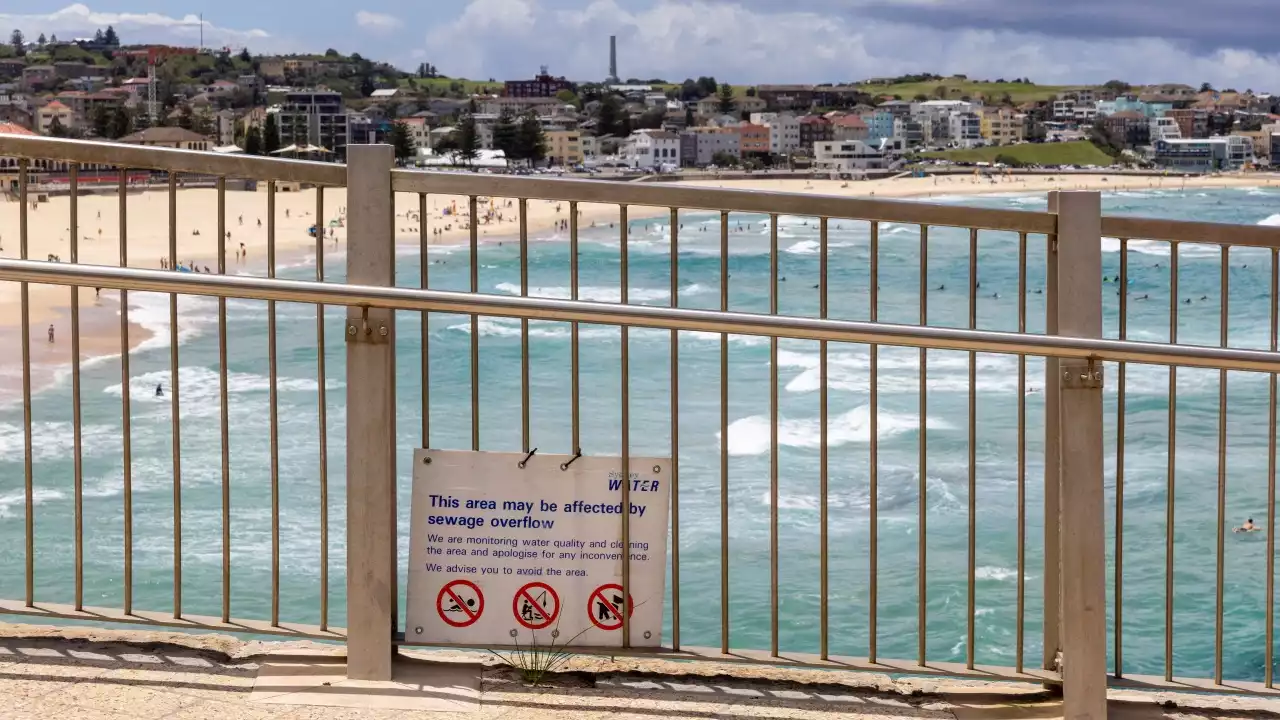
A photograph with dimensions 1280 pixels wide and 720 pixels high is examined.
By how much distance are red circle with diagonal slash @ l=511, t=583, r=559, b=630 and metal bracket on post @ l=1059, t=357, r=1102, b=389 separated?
1.15 meters

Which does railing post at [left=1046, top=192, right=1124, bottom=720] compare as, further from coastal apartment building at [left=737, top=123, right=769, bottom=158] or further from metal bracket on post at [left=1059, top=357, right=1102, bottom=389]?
coastal apartment building at [left=737, top=123, right=769, bottom=158]

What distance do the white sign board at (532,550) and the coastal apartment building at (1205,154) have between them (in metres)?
178

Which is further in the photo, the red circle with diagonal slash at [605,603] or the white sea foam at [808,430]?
the white sea foam at [808,430]

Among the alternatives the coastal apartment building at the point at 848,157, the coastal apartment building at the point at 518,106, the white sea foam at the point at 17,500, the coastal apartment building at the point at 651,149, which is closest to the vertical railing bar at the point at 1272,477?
the white sea foam at the point at 17,500

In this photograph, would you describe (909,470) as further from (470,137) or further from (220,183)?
(470,137)

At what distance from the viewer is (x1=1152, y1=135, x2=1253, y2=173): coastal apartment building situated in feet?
570

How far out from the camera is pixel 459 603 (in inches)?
134

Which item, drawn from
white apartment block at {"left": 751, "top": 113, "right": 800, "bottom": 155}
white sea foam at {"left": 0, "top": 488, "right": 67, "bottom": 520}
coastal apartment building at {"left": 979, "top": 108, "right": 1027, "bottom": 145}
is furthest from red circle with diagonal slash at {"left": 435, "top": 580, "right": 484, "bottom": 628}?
coastal apartment building at {"left": 979, "top": 108, "right": 1027, "bottom": 145}

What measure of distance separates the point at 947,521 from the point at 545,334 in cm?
2199

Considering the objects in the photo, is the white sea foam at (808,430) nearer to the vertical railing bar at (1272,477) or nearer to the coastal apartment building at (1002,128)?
the vertical railing bar at (1272,477)

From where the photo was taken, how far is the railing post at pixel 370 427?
128 inches

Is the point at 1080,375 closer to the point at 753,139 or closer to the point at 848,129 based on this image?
the point at 753,139

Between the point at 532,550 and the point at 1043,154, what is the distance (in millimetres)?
177333

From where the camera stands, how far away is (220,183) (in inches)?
132
